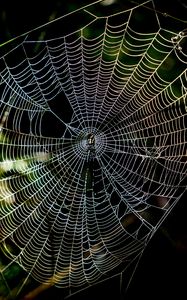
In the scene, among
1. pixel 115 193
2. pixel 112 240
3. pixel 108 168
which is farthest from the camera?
pixel 108 168

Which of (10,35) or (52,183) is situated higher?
(10,35)

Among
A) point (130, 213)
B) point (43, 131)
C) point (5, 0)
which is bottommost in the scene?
point (130, 213)

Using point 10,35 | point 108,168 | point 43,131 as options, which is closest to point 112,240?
point 108,168

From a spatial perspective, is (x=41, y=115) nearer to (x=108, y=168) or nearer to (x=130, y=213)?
(x=108, y=168)

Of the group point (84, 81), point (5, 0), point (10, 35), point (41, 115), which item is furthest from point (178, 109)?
point (5, 0)

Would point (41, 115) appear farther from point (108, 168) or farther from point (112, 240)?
point (112, 240)

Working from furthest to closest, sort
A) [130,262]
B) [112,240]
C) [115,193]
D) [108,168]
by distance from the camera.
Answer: [108,168]
[115,193]
[112,240]
[130,262]

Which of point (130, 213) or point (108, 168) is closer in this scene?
point (130, 213)
